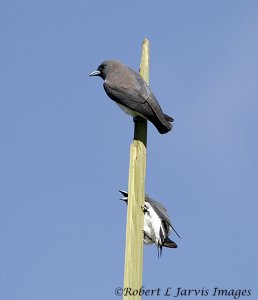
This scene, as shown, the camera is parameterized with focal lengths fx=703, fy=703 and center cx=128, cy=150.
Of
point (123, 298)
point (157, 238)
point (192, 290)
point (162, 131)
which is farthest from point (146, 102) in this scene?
point (123, 298)

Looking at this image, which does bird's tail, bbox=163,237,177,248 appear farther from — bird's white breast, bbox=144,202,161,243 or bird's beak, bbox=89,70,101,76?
bird's beak, bbox=89,70,101,76

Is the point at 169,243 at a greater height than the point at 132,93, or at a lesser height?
lesser

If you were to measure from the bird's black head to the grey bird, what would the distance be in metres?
0.17

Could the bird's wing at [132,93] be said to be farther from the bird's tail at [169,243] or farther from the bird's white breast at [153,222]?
the bird's tail at [169,243]

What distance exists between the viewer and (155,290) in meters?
4.31

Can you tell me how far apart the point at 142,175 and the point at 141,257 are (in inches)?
22.9

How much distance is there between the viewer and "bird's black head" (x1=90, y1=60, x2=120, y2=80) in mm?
9109

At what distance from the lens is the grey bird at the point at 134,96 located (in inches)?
279

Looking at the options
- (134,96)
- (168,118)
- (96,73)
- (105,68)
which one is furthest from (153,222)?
(96,73)

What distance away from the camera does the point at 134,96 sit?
24.6ft

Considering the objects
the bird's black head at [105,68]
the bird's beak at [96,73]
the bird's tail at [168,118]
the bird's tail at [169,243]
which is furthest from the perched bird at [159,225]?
the bird's beak at [96,73]

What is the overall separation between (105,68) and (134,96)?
2.09 metres

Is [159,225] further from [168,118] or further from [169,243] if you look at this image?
[168,118]

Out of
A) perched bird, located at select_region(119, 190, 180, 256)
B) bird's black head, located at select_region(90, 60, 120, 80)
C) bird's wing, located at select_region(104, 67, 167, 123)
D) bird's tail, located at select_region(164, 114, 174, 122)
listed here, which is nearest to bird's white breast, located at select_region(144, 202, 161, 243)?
perched bird, located at select_region(119, 190, 180, 256)
